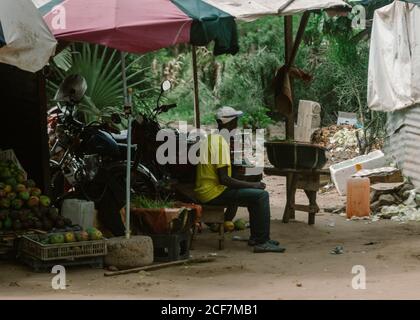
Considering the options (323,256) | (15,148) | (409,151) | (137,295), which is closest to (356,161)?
(409,151)

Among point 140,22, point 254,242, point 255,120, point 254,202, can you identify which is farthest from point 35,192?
point 255,120

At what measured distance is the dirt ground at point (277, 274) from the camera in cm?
709

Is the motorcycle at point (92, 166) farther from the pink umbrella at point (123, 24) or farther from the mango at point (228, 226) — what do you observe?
the pink umbrella at point (123, 24)

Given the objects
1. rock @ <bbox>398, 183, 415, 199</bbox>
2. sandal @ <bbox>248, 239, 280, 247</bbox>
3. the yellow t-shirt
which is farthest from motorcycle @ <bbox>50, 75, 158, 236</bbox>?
rock @ <bbox>398, 183, 415, 199</bbox>

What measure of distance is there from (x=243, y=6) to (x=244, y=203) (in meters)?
2.15

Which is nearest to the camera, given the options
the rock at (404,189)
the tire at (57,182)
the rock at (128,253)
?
the rock at (128,253)

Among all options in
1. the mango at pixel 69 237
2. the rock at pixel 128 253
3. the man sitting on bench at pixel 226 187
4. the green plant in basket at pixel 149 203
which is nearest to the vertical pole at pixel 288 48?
the man sitting on bench at pixel 226 187

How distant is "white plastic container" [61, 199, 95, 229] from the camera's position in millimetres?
9141

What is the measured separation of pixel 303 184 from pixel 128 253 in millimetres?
3493

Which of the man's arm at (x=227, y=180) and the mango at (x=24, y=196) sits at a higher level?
the man's arm at (x=227, y=180)

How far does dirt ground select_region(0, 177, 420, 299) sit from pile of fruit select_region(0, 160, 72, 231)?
1.40ft

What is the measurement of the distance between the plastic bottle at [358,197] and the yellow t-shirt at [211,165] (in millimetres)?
2943

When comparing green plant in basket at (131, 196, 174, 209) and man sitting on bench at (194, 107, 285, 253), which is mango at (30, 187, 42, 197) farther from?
man sitting on bench at (194, 107, 285, 253)

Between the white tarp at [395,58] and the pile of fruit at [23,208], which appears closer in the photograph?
the pile of fruit at [23,208]
